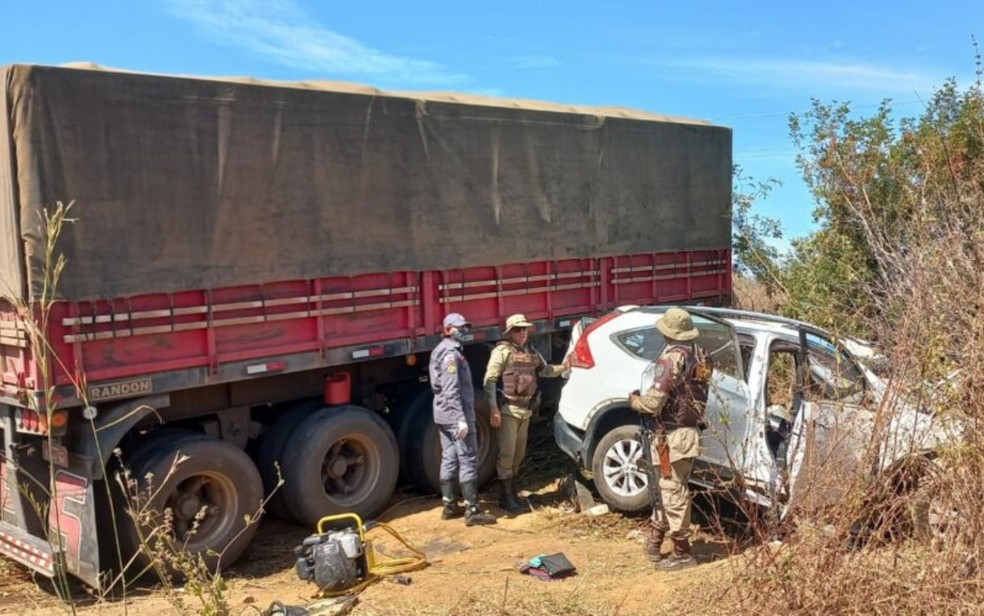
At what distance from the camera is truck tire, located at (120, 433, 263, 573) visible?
5.80 meters

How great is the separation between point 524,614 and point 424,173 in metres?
4.21

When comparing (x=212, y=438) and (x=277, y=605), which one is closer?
(x=277, y=605)

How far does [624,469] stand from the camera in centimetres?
682

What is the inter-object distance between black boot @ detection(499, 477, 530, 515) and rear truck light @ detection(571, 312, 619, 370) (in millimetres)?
1254

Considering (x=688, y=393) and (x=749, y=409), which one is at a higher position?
(x=688, y=393)

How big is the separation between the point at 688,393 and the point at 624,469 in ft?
4.65

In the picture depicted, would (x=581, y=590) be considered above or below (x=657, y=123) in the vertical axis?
below

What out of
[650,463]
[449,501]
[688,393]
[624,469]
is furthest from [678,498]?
[449,501]

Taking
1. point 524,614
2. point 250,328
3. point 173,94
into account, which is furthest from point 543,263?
point 524,614

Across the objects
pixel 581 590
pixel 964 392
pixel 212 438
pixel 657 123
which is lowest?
pixel 581 590

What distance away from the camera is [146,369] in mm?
5734

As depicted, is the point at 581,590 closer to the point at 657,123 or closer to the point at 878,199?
the point at 657,123

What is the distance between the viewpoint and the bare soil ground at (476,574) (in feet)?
16.1

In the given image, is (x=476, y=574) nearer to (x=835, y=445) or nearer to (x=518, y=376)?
(x=518, y=376)
